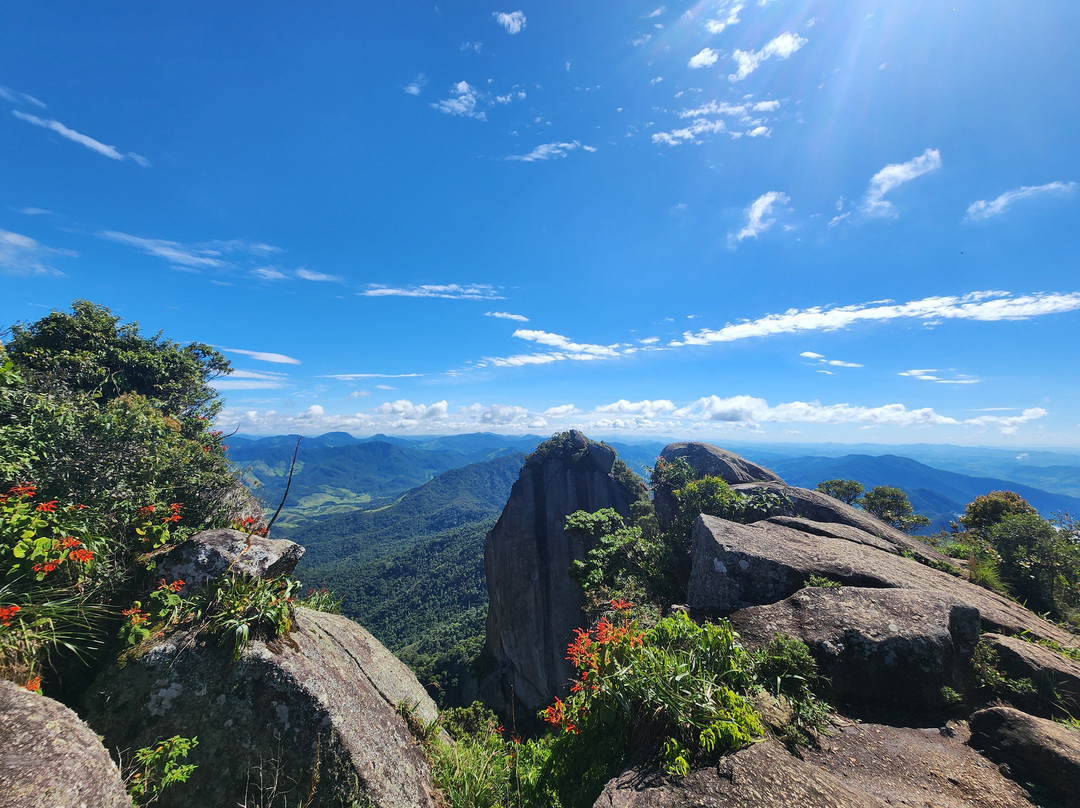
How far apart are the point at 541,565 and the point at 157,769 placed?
3550cm

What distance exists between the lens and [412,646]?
78562mm

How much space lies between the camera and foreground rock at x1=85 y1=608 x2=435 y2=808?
583 centimetres

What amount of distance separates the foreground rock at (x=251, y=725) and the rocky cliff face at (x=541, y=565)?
85.6ft

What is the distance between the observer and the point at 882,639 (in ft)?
23.4

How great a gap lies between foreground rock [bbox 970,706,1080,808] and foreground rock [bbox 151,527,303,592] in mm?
13283

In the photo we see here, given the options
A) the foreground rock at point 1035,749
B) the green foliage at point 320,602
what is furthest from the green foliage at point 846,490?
the green foliage at point 320,602

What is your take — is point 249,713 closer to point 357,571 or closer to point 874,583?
point 874,583

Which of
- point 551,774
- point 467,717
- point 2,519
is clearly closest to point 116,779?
point 2,519

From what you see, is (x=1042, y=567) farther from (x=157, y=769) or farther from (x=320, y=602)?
(x=320, y=602)

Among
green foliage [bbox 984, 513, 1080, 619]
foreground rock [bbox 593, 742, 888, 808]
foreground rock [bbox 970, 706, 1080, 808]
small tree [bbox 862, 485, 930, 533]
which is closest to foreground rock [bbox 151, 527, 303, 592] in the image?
foreground rock [bbox 593, 742, 888, 808]

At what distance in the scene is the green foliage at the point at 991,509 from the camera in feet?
80.2

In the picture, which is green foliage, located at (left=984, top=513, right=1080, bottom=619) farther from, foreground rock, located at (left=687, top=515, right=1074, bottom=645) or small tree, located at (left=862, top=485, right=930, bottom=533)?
Result: small tree, located at (left=862, top=485, right=930, bottom=533)

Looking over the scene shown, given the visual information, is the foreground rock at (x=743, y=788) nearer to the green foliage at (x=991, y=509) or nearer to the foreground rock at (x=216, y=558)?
the foreground rock at (x=216, y=558)

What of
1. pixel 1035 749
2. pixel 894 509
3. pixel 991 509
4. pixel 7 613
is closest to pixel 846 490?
pixel 894 509
